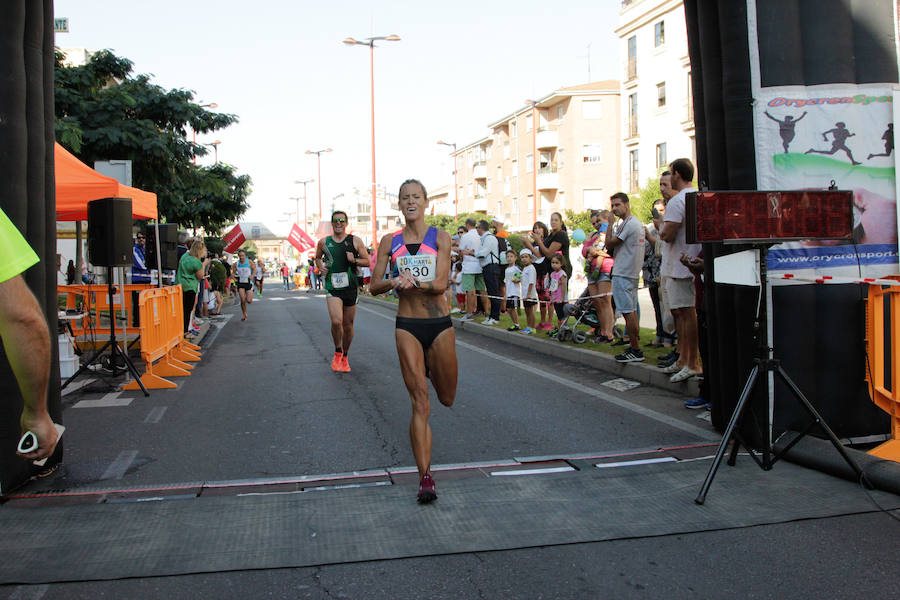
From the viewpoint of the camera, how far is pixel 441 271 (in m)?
5.32

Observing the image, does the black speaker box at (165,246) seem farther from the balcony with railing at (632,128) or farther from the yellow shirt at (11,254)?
the balcony with railing at (632,128)

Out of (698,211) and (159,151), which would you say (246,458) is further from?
(159,151)

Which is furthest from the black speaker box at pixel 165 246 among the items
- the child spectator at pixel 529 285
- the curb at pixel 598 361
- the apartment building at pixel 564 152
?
the apartment building at pixel 564 152

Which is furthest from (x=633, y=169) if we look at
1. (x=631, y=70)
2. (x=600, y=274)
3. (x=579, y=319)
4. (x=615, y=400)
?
(x=615, y=400)

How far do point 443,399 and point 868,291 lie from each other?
10.6 ft

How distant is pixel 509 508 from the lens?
4.62 metres

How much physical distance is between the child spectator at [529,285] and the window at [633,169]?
37302 mm

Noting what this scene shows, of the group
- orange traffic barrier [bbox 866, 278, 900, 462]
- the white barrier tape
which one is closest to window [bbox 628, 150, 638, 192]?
the white barrier tape

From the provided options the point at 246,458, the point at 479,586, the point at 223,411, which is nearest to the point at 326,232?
the point at 223,411

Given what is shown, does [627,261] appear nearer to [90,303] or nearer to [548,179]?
[90,303]

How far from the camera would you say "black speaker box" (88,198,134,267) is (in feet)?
31.1

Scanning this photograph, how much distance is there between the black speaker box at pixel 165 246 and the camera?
14500mm

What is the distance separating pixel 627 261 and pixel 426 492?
5.81 meters

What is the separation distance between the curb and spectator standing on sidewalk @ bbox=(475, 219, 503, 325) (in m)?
0.57
